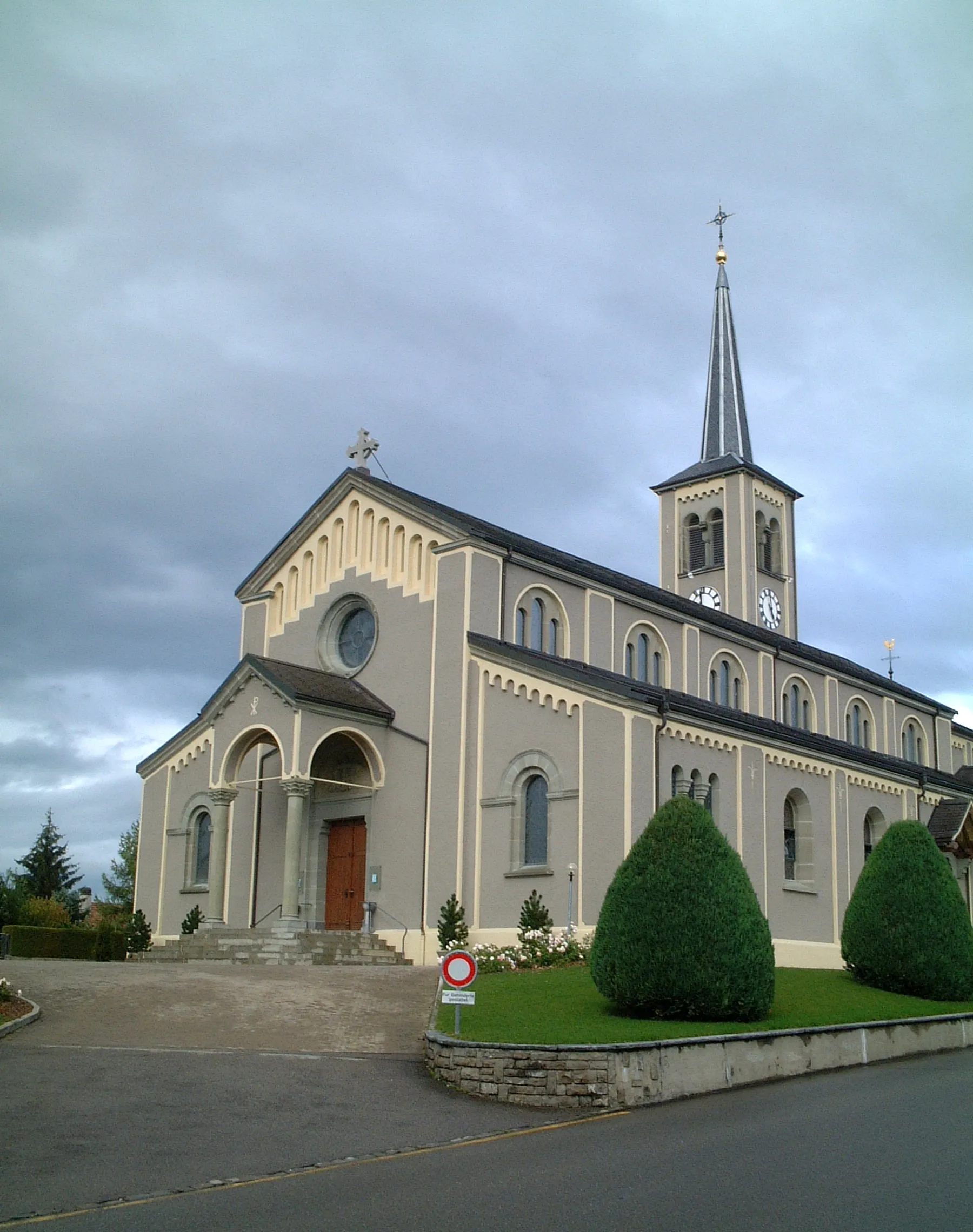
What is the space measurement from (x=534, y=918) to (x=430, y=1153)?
16955 millimetres

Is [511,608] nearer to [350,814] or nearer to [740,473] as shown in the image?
[350,814]

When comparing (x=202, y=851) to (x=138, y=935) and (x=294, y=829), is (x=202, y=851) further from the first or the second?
(x=294, y=829)

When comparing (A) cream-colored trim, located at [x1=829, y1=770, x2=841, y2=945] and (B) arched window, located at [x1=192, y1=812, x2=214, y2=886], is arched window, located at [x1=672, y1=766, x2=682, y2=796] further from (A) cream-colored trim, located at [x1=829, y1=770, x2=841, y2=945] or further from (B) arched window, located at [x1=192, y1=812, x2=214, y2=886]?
(B) arched window, located at [x1=192, y1=812, x2=214, y2=886]

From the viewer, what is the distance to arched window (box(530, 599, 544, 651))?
35938mm

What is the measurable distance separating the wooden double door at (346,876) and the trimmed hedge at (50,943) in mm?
8612

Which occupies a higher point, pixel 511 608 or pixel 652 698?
pixel 511 608

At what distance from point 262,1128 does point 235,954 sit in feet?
59.8

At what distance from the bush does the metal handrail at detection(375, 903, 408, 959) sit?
16984mm

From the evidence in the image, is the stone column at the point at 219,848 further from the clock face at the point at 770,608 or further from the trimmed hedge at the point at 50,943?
the clock face at the point at 770,608

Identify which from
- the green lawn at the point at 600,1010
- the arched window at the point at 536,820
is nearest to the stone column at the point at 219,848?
the arched window at the point at 536,820

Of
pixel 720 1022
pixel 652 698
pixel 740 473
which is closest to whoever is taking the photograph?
pixel 720 1022

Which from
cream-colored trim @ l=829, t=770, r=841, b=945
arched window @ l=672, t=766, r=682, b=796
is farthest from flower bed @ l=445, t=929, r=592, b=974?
cream-colored trim @ l=829, t=770, r=841, b=945

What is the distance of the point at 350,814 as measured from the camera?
1395 inches

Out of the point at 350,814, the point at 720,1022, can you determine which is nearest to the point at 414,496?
the point at 350,814
